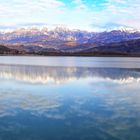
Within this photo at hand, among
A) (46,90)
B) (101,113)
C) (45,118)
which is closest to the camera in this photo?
(45,118)

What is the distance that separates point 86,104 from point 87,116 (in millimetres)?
3184

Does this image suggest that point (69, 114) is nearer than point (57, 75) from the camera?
Yes

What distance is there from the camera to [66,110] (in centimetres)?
1672

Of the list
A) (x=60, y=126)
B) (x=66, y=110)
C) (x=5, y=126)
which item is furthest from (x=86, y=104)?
(x=5, y=126)

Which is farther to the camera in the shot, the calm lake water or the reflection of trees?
the reflection of trees

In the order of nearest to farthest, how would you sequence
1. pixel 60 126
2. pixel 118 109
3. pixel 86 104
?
pixel 60 126, pixel 118 109, pixel 86 104

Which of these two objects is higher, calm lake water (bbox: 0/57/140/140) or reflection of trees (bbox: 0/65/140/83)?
reflection of trees (bbox: 0/65/140/83)

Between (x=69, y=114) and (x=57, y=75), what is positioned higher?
(x=57, y=75)

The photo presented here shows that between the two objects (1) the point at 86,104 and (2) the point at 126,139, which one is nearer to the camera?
(2) the point at 126,139

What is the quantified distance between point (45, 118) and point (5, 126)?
216 cm

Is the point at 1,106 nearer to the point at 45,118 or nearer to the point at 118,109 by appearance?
the point at 45,118

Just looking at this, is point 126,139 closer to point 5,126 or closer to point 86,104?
point 5,126

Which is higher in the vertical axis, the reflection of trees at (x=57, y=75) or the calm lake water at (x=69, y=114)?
the reflection of trees at (x=57, y=75)

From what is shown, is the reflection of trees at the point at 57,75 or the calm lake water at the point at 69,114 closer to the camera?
the calm lake water at the point at 69,114
